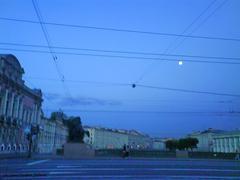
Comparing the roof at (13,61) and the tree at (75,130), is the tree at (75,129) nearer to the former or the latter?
the tree at (75,130)

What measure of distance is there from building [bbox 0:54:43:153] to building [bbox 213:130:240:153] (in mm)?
69666

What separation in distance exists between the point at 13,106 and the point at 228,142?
86458mm

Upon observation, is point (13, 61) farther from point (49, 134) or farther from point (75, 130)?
point (75, 130)

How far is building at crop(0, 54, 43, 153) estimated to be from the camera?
5758cm

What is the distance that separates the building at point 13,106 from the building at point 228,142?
229ft

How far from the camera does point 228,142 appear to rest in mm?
130125

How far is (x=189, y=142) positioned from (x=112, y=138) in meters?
61.9

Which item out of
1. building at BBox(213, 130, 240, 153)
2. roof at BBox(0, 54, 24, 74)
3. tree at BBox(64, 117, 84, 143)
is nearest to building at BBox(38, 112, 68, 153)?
tree at BBox(64, 117, 84, 143)

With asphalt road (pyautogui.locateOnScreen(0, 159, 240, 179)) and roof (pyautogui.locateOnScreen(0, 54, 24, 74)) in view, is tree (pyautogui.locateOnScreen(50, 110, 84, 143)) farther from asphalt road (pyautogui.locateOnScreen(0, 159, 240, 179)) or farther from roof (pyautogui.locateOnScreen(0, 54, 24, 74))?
asphalt road (pyautogui.locateOnScreen(0, 159, 240, 179))

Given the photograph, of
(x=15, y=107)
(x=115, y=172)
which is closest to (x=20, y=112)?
(x=15, y=107)

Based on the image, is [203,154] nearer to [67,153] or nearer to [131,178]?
[67,153]

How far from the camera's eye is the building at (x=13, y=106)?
57.6 meters

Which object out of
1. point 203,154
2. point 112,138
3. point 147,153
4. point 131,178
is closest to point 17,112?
point 147,153

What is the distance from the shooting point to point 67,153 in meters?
54.7
